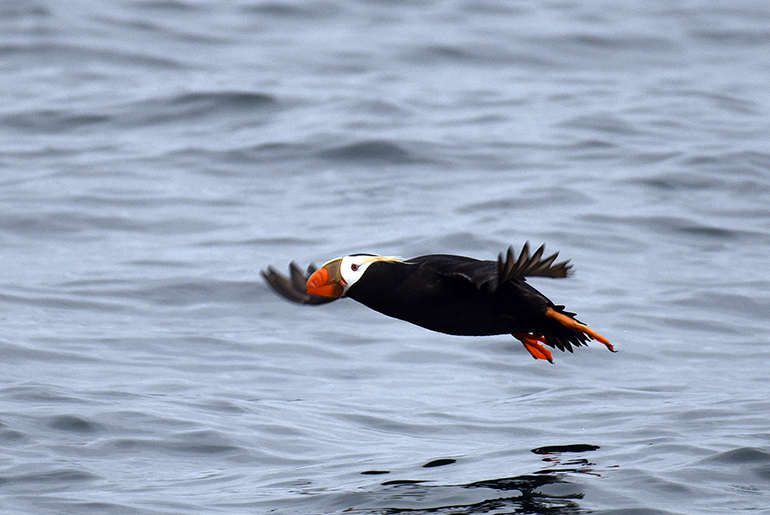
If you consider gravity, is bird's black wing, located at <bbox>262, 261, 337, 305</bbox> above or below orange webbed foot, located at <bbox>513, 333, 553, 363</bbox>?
above

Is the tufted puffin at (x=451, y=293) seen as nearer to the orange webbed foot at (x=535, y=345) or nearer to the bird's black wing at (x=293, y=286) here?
the orange webbed foot at (x=535, y=345)

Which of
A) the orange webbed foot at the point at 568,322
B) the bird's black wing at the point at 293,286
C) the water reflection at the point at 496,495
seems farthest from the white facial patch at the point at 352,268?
the water reflection at the point at 496,495

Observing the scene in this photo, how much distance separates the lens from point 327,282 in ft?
18.1

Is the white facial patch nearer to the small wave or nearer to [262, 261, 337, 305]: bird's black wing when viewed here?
[262, 261, 337, 305]: bird's black wing

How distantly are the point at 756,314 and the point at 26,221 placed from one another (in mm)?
6481

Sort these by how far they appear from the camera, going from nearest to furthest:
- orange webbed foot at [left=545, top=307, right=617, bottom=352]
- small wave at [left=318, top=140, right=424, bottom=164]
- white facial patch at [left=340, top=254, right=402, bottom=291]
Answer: white facial patch at [left=340, top=254, right=402, bottom=291], orange webbed foot at [left=545, top=307, right=617, bottom=352], small wave at [left=318, top=140, right=424, bottom=164]

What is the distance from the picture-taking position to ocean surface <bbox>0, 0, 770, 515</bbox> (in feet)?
20.4

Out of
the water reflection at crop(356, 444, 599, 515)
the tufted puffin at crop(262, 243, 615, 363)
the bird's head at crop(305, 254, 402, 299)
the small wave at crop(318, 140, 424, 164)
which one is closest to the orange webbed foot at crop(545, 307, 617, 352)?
the tufted puffin at crop(262, 243, 615, 363)

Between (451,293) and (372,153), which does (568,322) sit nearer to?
(451,293)

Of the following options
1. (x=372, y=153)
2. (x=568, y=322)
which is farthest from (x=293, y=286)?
(x=372, y=153)

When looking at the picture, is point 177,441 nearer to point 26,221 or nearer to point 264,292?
point 264,292

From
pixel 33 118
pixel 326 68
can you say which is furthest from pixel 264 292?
pixel 326 68

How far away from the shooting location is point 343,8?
65.9 feet

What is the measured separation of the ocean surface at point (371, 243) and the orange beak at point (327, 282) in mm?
977
